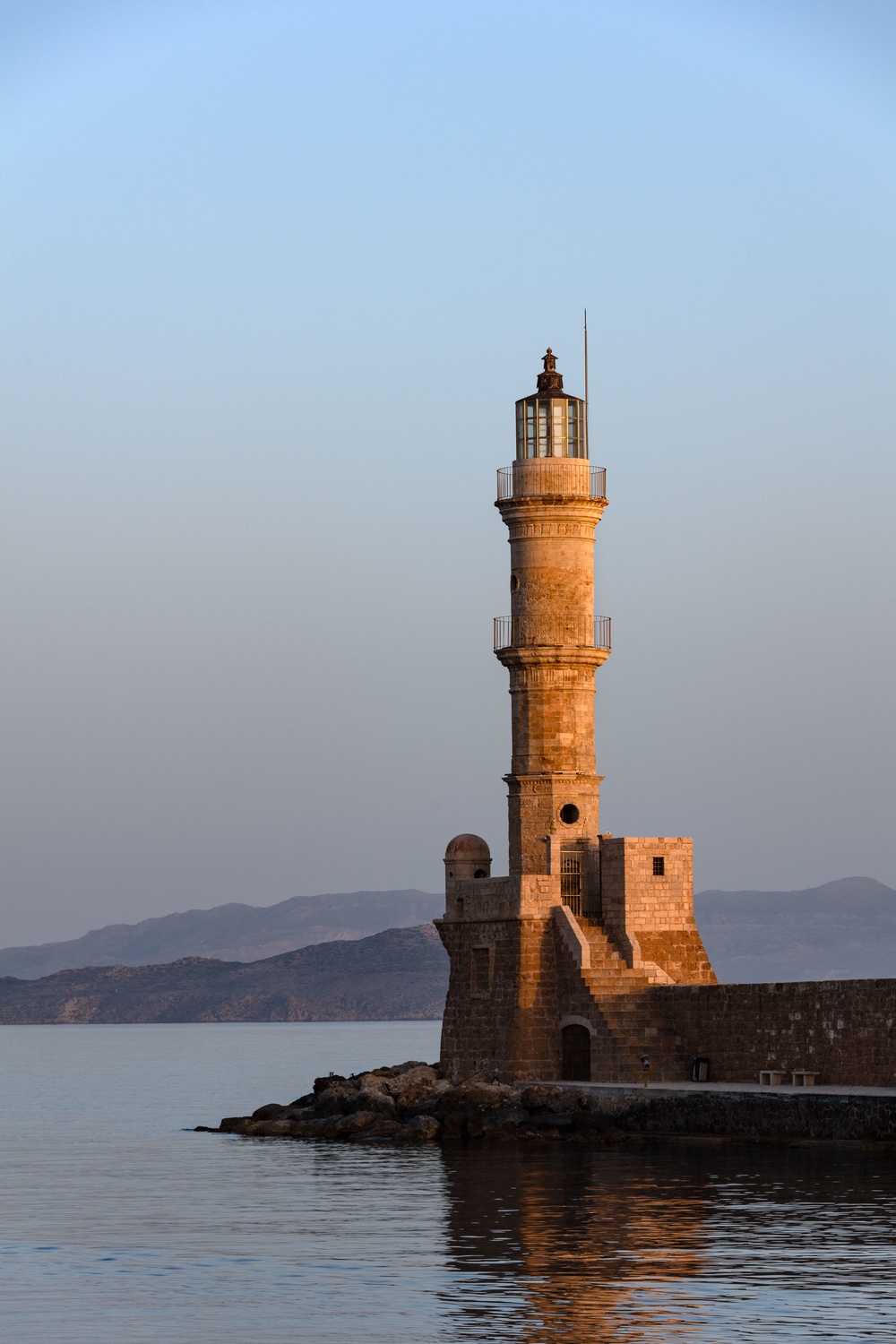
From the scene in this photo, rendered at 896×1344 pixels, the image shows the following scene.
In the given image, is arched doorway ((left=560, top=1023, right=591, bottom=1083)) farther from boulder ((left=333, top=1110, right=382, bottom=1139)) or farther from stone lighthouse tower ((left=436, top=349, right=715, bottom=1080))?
boulder ((left=333, top=1110, right=382, bottom=1139))

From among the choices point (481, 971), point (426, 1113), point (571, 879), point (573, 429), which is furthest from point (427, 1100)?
point (573, 429)

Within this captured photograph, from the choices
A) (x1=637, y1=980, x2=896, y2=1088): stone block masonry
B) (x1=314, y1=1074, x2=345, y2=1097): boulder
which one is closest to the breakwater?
(x1=314, y1=1074, x2=345, y2=1097): boulder

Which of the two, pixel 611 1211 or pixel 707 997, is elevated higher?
pixel 707 997

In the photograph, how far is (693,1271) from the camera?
86.0ft

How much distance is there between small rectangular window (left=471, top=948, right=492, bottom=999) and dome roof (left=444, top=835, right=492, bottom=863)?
213 centimetres

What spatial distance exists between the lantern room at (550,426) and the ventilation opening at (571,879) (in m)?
7.56

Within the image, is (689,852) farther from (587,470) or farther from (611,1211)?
(611,1211)

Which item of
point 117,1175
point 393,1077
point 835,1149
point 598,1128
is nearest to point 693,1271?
point 835,1149

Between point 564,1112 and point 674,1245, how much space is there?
40.9 feet

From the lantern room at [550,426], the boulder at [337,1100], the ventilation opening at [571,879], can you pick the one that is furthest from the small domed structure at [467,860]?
the lantern room at [550,426]

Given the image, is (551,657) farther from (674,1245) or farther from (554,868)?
(674,1245)

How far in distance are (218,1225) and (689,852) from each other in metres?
14.5

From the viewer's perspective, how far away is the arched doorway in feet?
141

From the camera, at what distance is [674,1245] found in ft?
91.6
